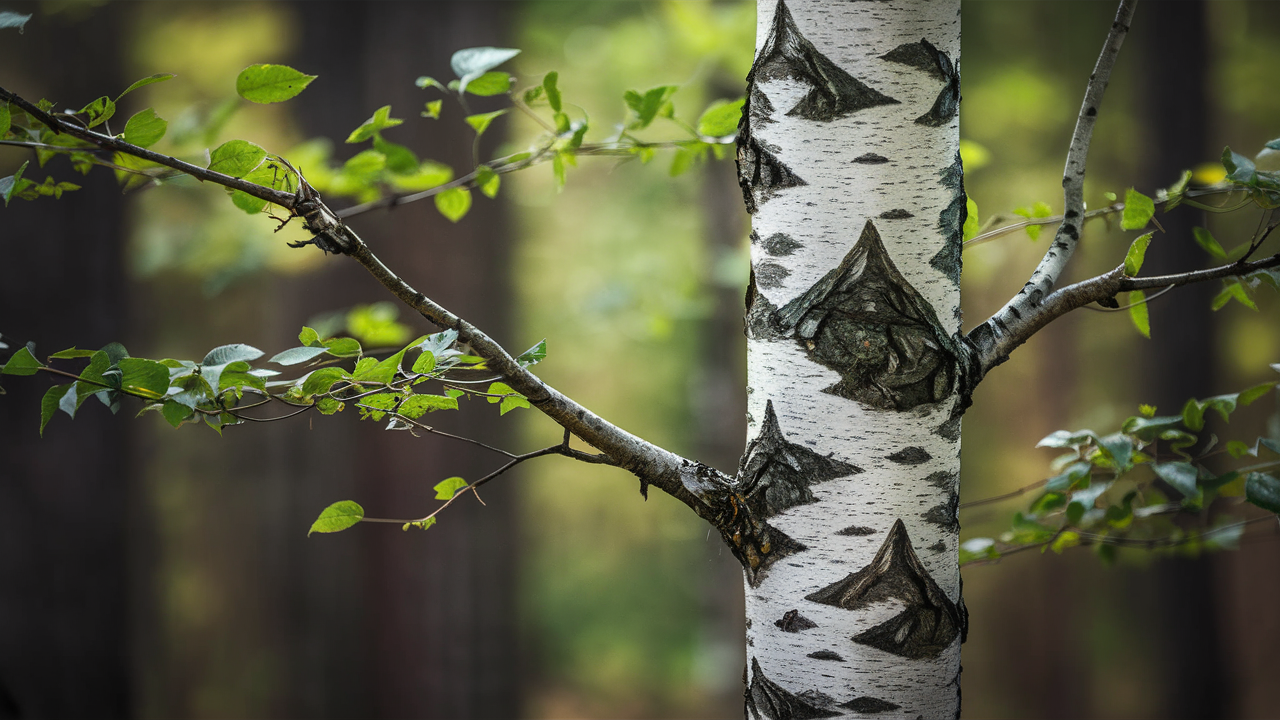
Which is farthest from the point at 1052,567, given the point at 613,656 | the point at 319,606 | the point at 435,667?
the point at 319,606

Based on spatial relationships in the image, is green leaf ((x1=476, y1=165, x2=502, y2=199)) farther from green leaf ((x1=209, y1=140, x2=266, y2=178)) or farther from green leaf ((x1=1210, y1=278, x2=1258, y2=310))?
green leaf ((x1=1210, y1=278, x2=1258, y2=310))

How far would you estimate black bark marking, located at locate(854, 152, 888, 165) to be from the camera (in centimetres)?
57

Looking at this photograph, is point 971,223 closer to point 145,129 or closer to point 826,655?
point 826,655

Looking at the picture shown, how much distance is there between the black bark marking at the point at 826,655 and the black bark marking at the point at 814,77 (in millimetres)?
468

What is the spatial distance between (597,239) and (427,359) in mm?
5021

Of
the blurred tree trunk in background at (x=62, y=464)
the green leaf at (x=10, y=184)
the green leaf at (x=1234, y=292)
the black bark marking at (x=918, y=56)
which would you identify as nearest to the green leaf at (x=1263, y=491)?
the green leaf at (x=1234, y=292)

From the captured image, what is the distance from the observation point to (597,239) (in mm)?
5414

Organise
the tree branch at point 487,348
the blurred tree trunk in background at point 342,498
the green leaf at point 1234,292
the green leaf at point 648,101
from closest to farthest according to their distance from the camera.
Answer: the tree branch at point 487,348
the green leaf at point 1234,292
the green leaf at point 648,101
the blurred tree trunk in background at point 342,498

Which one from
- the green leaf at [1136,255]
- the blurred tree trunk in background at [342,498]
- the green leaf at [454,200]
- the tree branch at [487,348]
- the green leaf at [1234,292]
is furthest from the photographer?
the blurred tree trunk in background at [342,498]

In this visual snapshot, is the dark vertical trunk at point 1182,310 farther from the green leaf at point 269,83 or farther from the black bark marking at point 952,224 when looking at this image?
the green leaf at point 269,83

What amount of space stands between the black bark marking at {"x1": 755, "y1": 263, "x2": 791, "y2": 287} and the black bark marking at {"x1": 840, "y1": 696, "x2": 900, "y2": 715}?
0.37 meters

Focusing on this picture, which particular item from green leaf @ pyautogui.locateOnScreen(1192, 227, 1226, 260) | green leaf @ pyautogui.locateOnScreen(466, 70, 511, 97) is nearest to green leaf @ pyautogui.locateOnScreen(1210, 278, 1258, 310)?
green leaf @ pyautogui.locateOnScreen(1192, 227, 1226, 260)

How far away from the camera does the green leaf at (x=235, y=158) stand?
49cm

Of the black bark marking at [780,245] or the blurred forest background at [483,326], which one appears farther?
the blurred forest background at [483,326]
